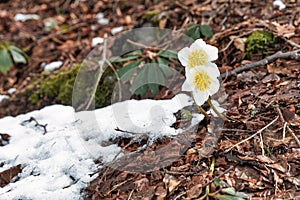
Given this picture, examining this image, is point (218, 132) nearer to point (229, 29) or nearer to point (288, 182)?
point (288, 182)

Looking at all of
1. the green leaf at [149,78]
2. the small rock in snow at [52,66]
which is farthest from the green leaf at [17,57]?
the green leaf at [149,78]

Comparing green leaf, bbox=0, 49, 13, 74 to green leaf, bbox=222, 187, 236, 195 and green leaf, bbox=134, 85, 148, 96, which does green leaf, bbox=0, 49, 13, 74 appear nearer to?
green leaf, bbox=134, 85, 148, 96

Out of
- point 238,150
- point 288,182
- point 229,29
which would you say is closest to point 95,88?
point 229,29

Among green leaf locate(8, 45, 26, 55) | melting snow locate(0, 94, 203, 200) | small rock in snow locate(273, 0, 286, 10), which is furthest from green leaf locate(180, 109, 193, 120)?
green leaf locate(8, 45, 26, 55)

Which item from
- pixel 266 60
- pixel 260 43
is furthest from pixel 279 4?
pixel 266 60

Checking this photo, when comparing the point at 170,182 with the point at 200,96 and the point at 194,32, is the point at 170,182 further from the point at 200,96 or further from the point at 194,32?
the point at 194,32

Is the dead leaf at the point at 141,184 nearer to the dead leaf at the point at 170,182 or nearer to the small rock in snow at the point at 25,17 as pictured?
the dead leaf at the point at 170,182
